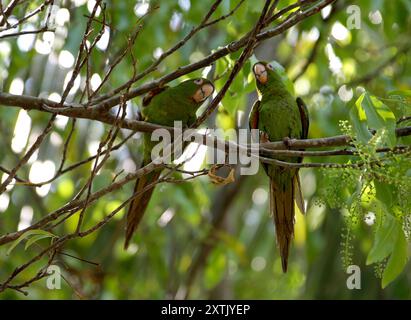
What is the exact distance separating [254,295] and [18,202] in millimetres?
2062

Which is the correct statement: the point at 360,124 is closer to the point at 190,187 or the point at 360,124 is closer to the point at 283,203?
the point at 283,203

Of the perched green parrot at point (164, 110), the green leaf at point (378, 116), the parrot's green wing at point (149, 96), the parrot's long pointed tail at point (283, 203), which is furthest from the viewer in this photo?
the parrot's green wing at point (149, 96)

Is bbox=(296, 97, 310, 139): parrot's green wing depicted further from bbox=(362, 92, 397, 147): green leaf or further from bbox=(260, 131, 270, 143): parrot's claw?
bbox=(362, 92, 397, 147): green leaf

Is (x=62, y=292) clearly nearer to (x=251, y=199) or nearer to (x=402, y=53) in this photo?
(x=251, y=199)

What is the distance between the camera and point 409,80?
15.1ft

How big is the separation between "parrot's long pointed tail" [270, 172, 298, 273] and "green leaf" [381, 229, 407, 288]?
735mm

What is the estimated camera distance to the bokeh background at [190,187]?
366 centimetres

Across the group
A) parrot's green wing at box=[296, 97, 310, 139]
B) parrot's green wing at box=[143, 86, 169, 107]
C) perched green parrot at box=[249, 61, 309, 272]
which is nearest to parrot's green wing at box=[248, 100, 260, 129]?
perched green parrot at box=[249, 61, 309, 272]

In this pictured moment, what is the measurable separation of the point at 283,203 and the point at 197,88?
0.67 m

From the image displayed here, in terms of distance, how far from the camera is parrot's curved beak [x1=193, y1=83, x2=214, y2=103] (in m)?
2.88

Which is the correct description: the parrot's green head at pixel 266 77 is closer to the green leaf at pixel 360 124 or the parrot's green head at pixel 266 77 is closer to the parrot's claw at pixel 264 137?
the parrot's claw at pixel 264 137

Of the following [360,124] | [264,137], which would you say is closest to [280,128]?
[264,137]

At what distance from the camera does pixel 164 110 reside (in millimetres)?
3070

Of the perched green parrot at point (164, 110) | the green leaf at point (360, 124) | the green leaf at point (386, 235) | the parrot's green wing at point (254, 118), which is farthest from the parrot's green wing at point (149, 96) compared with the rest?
the green leaf at point (386, 235)
